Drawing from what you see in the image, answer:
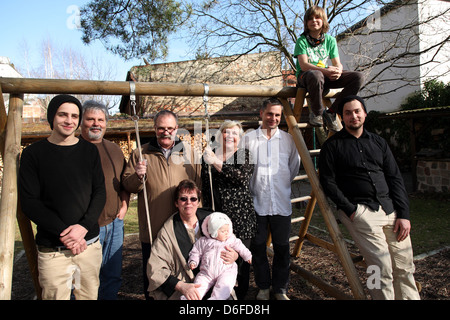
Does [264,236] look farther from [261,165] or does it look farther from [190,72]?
[190,72]

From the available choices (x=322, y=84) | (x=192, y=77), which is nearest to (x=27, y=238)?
(x=322, y=84)

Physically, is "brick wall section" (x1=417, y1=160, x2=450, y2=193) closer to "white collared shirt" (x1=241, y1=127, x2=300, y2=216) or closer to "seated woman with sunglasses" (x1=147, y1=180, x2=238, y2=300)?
"white collared shirt" (x1=241, y1=127, x2=300, y2=216)

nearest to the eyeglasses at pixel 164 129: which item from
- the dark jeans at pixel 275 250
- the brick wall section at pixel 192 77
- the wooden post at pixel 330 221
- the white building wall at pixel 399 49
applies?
the dark jeans at pixel 275 250

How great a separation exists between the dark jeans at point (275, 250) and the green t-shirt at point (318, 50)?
5.30ft

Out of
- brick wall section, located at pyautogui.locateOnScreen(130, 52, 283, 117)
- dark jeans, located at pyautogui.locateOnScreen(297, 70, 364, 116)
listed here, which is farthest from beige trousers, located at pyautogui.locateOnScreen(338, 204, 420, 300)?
brick wall section, located at pyautogui.locateOnScreen(130, 52, 283, 117)

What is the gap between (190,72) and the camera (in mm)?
12266

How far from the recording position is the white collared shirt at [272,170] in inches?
112

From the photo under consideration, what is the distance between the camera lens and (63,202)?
1967mm

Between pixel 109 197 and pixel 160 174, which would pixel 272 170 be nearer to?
pixel 160 174

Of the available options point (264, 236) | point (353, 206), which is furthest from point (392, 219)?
point (264, 236)

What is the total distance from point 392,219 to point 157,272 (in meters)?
1.81

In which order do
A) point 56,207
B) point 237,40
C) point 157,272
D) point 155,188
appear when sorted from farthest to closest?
point 237,40 → point 155,188 → point 157,272 → point 56,207

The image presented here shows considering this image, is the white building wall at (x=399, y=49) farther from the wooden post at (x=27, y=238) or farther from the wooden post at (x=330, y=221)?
the wooden post at (x=27, y=238)

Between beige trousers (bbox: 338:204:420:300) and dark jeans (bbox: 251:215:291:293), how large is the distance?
0.69 meters
